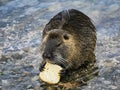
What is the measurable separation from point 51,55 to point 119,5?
322cm

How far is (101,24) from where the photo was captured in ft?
24.4

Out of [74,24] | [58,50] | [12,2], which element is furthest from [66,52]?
[12,2]

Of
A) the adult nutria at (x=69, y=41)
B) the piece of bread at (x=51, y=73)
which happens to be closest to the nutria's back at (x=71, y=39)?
the adult nutria at (x=69, y=41)

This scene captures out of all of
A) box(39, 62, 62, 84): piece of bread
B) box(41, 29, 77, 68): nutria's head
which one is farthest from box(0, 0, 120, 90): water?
box(41, 29, 77, 68): nutria's head

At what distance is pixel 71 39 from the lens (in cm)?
572

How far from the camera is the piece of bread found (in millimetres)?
5431

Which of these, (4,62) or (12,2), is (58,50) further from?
(12,2)

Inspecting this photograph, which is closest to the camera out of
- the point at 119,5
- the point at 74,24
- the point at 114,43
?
the point at 74,24

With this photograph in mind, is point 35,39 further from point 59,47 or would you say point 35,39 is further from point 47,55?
point 47,55

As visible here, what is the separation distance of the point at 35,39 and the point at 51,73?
173cm

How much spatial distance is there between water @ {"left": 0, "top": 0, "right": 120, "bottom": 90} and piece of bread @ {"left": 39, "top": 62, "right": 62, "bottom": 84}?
17cm

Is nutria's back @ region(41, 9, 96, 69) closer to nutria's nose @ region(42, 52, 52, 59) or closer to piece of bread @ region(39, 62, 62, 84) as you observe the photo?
nutria's nose @ region(42, 52, 52, 59)

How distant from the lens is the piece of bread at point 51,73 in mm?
5431

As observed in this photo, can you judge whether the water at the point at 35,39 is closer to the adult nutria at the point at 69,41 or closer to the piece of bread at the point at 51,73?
the piece of bread at the point at 51,73
